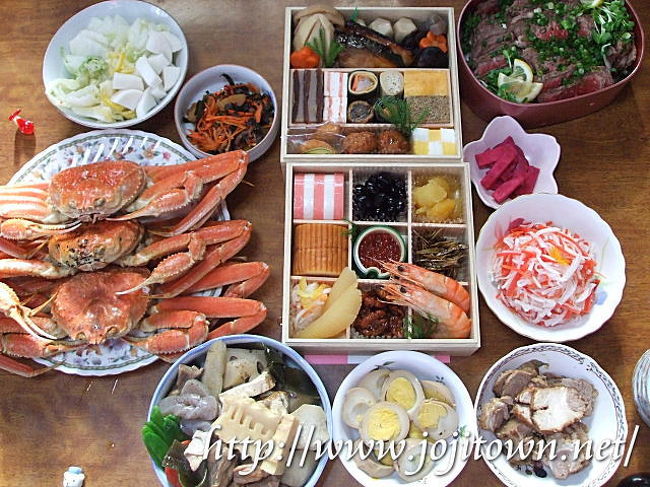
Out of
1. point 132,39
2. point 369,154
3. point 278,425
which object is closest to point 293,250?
point 369,154

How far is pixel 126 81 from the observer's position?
2668mm

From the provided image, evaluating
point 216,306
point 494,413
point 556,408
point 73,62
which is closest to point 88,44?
point 73,62

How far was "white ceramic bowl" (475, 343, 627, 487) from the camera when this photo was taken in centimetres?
226

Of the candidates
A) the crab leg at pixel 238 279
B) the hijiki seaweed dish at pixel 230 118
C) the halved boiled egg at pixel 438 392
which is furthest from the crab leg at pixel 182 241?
the halved boiled egg at pixel 438 392

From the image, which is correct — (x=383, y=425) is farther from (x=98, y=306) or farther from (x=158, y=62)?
(x=158, y=62)

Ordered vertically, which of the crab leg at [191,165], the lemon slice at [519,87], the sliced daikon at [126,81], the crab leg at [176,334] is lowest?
the crab leg at [176,334]

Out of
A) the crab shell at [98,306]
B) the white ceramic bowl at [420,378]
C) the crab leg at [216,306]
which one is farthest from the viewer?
the crab leg at [216,306]

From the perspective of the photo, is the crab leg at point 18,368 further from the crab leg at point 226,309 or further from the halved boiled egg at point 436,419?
the halved boiled egg at point 436,419

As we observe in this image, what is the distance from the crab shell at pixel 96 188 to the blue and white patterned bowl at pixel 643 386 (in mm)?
1845

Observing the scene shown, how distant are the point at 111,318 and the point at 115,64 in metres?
1.03

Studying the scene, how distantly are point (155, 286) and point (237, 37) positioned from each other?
3.68ft

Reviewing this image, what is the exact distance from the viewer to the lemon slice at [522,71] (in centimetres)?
258

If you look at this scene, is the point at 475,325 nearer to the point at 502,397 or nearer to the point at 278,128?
the point at 502,397

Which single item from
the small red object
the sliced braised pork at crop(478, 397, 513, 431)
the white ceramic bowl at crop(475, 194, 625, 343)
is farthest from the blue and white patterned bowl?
the small red object
